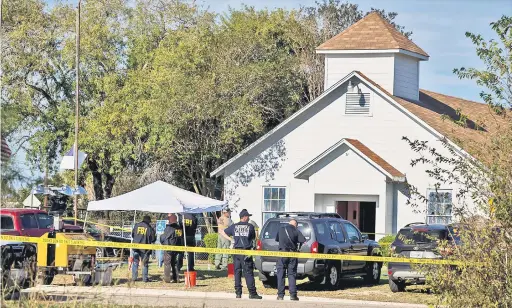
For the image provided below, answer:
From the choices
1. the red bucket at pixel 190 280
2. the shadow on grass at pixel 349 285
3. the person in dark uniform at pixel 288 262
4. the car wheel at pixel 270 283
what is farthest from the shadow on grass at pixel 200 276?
the person in dark uniform at pixel 288 262

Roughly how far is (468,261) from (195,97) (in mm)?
27963

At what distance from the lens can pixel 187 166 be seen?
147 ft

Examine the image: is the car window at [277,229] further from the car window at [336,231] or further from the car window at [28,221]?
the car window at [28,221]

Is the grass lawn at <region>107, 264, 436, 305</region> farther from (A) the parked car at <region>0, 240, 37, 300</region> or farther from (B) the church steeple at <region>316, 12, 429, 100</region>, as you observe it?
(B) the church steeple at <region>316, 12, 429, 100</region>

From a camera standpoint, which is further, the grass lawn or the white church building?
the white church building

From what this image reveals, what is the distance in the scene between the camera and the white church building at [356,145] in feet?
115

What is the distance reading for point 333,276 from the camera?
23141 millimetres

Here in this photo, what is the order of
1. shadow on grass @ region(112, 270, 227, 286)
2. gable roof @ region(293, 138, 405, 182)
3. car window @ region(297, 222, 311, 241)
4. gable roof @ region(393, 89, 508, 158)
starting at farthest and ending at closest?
gable roof @ region(393, 89, 508, 158) → gable roof @ region(293, 138, 405, 182) → shadow on grass @ region(112, 270, 227, 286) → car window @ region(297, 222, 311, 241)

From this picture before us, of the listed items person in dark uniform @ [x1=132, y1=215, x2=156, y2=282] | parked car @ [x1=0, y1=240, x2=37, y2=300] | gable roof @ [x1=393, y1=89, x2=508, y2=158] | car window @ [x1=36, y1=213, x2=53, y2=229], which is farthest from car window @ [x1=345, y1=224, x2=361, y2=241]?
car window @ [x1=36, y1=213, x2=53, y2=229]

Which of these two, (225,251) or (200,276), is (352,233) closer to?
(225,251)

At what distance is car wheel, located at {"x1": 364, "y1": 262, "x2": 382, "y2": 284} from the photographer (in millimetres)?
24969

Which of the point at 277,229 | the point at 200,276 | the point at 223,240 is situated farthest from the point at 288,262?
the point at 223,240

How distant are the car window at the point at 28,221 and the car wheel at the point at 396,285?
402 inches

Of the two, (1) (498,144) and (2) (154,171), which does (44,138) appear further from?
(1) (498,144)
